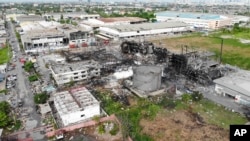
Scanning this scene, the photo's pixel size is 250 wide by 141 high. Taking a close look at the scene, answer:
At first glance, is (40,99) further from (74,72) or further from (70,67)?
(70,67)

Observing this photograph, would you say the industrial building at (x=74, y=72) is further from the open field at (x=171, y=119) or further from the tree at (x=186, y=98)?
the tree at (x=186, y=98)

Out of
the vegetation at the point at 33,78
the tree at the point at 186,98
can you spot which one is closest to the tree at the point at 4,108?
the vegetation at the point at 33,78

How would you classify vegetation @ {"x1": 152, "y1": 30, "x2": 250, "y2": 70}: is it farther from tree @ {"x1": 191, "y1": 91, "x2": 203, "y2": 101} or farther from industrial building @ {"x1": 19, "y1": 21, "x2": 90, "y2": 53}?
industrial building @ {"x1": 19, "y1": 21, "x2": 90, "y2": 53}

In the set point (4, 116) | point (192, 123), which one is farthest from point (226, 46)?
point (4, 116)

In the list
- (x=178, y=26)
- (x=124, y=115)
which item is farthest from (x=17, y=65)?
(x=178, y=26)

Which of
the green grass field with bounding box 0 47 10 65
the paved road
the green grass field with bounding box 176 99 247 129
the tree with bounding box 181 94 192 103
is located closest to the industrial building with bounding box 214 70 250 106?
the green grass field with bounding box 176 99 247 129

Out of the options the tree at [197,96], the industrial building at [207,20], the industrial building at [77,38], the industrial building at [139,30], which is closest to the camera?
the tree at [197,96]

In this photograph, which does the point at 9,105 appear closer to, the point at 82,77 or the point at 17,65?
the point at 82,77
